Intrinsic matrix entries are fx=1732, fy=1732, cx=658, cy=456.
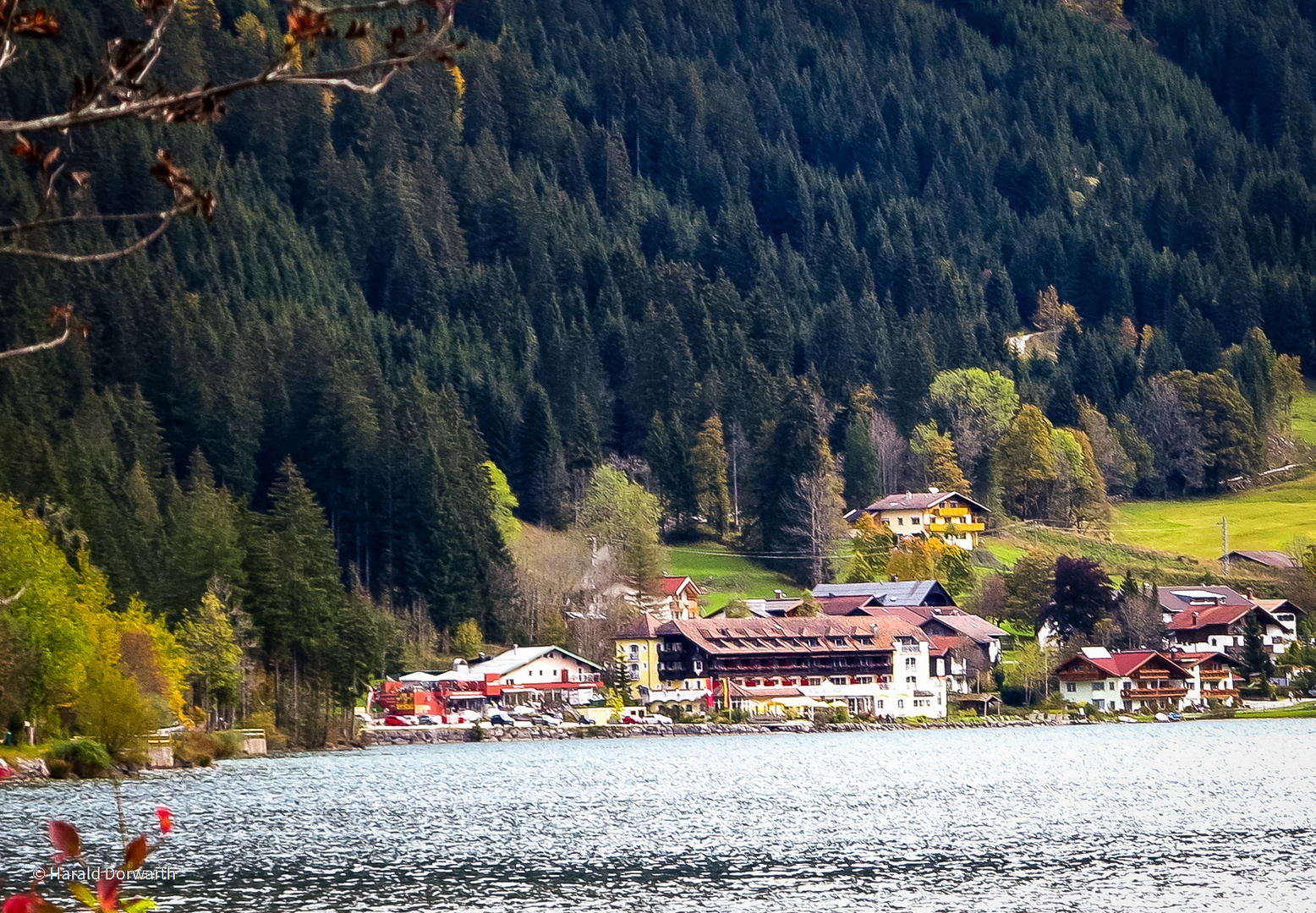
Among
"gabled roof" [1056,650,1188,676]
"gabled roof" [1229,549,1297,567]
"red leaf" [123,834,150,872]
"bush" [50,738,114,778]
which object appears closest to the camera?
"red leaf" [123,834,150,872]

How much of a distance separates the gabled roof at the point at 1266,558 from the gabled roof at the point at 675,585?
163 ft

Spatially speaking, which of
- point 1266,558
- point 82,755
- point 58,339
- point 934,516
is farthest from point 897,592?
point 58,339

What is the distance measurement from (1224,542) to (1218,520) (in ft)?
51.9

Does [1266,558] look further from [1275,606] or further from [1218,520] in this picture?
[1218,520]

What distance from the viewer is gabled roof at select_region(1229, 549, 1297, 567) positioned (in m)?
150

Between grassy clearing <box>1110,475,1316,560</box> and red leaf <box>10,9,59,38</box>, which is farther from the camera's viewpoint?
grassy clearing <box>1110,475,1316,560</box>

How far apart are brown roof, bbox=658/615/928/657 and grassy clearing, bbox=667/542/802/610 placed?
15.8 meters

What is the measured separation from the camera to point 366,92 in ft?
25.0

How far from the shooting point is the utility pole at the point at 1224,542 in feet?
502

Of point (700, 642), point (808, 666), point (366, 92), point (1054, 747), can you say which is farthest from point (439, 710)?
point (366, 92)

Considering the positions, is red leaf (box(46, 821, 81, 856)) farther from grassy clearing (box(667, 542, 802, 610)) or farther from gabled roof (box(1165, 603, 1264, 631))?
grassy clearing (box(667, 542, 802, 610))

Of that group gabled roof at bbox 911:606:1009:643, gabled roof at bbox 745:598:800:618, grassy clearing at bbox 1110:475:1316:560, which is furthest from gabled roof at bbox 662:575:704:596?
grassy clearing at bbox 1110:475:1316:560

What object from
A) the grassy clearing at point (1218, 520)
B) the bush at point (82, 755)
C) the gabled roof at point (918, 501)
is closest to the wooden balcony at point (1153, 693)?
the gabled roof at point (918, 501)

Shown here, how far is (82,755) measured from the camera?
6506cm
